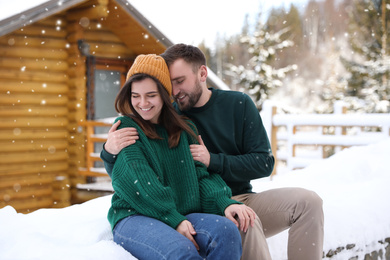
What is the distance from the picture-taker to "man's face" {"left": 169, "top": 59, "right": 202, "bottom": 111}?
251 cm

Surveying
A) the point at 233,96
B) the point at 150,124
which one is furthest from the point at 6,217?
the point at 233,96

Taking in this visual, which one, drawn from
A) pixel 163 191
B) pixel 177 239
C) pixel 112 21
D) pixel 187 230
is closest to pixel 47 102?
pixel 112 21

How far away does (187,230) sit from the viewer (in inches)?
75.4

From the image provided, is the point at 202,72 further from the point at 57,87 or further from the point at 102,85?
the point at 102,85

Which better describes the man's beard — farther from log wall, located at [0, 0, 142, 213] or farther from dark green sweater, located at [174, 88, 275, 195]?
log wall, located at [0, 0, 142, 213]

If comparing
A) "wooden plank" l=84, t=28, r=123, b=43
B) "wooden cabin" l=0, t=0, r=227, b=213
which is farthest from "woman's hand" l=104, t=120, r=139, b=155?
"wooden plank" l=84, t=28, r=123, b=43

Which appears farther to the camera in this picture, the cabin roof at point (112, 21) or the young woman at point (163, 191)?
the cabin roof at point (112, 21)

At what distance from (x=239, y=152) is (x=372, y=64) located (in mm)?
14410

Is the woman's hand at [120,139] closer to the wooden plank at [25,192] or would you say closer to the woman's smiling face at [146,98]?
the woman's smiling face at [146,98]

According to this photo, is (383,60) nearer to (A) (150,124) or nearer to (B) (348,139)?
(B) (348,139)

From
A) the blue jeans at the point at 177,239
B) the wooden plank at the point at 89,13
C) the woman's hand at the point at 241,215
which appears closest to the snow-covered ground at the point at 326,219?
the blue jeans at the point at 177,239

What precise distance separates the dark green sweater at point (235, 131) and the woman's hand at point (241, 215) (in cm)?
42

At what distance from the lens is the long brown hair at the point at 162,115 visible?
2193 millimetres

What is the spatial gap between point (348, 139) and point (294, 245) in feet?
16.9
